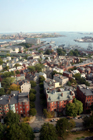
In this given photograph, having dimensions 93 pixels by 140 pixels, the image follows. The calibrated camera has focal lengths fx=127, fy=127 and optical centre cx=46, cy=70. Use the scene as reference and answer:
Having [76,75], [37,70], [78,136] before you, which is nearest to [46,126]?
[78,136]

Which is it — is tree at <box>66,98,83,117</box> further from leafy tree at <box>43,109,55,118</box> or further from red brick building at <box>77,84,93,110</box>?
leafy tree at <box>43,109,55,118</box>


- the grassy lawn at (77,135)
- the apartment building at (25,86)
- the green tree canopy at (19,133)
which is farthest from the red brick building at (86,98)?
the apartment building at (25,86)

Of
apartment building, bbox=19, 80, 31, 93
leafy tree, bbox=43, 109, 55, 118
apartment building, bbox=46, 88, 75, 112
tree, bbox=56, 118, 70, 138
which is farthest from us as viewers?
apartment building, bbox=19, 80, 31, 93

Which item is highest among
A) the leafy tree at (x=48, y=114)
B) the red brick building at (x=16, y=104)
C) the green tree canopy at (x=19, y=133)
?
the red brick building at (x=16, y=104)

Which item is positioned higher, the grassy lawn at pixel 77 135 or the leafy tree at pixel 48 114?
the leafy tree at pixel 48 114

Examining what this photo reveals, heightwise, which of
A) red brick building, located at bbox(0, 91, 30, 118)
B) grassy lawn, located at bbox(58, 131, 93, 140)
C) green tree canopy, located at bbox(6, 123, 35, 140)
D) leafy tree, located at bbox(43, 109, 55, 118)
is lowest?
grassy lawn, located at bbox(58, 131, 93, 140)

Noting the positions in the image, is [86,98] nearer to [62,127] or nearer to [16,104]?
[62,127]

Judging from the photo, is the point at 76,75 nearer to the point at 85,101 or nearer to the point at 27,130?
the point at 85,101

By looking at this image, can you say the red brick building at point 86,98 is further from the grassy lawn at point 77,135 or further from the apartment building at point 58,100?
the grassy lawn at point 77,135

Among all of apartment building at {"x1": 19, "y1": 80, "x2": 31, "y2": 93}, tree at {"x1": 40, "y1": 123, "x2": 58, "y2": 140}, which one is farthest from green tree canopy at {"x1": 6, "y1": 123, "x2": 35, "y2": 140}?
apartment building at {"x1": 19, "y1": 80, "x2": 31, "y2": 93}
